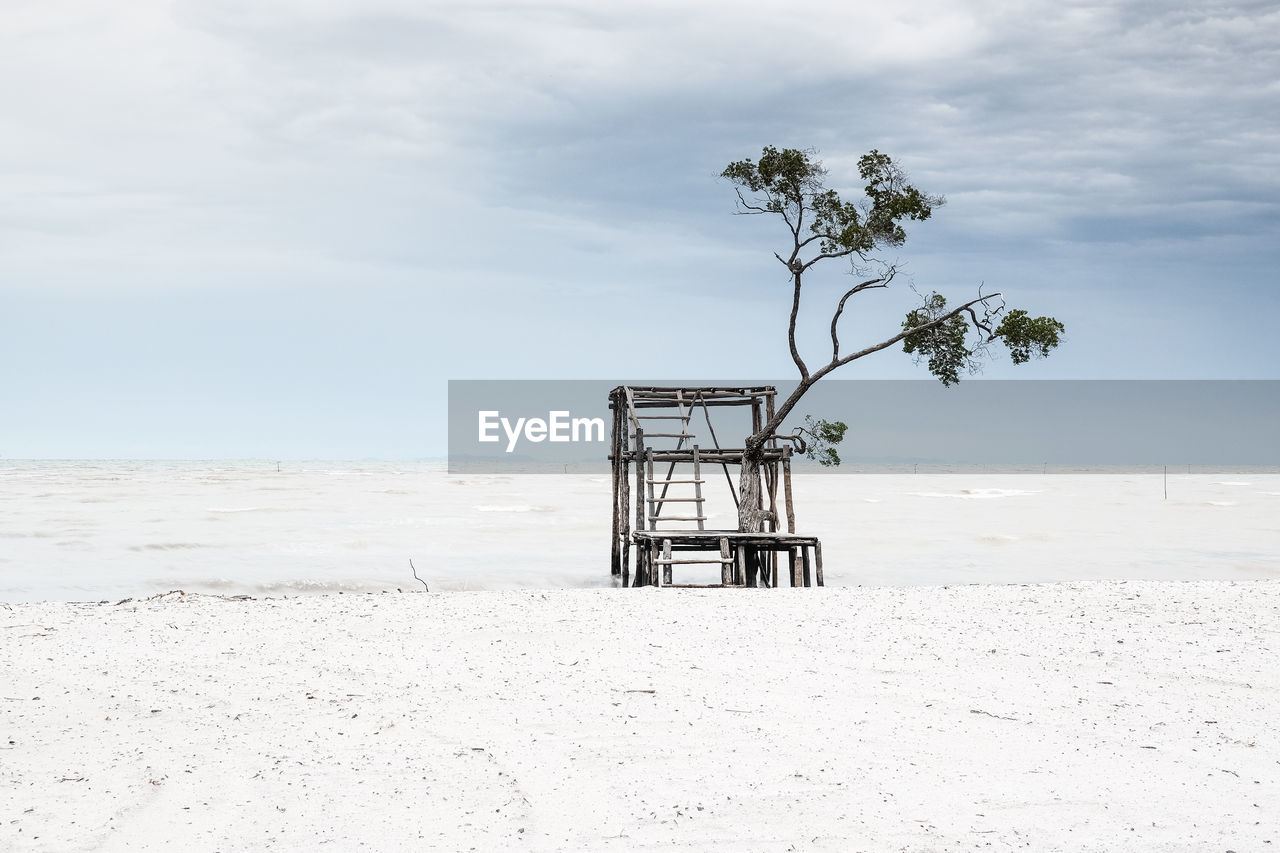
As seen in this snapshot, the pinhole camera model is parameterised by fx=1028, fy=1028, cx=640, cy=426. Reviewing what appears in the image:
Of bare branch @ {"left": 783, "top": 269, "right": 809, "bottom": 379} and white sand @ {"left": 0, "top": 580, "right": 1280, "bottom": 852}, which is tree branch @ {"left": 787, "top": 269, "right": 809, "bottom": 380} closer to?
bare branch @ {"left": 783, "top": 269, "right": 809, "bottom": 379}

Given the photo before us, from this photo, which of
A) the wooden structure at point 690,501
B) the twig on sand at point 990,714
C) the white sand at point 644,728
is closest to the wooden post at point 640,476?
the wooden structure at point 690,501

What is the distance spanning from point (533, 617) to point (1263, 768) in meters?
6.25

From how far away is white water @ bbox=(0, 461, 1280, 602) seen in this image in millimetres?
20781

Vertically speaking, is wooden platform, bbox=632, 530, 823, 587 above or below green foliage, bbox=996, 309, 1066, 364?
below

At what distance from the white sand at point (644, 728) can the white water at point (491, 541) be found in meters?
10.2

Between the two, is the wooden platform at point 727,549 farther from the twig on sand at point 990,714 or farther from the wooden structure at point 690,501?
the twig on sand at point 990,714

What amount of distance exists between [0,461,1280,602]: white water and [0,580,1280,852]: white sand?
1016cm

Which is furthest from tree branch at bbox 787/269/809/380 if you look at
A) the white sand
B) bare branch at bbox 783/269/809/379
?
the white sand

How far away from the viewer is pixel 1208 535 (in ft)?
103

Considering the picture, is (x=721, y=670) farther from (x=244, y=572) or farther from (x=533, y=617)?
(x=244, y=572)

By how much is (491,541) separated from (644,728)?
73.5ft

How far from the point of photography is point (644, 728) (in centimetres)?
664

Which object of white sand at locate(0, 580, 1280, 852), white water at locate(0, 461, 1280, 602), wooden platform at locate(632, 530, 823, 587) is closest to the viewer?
white sand at locate(0, 580, 1280, 852)

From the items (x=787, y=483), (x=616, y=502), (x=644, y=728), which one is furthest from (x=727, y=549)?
(x=644, y=728)
